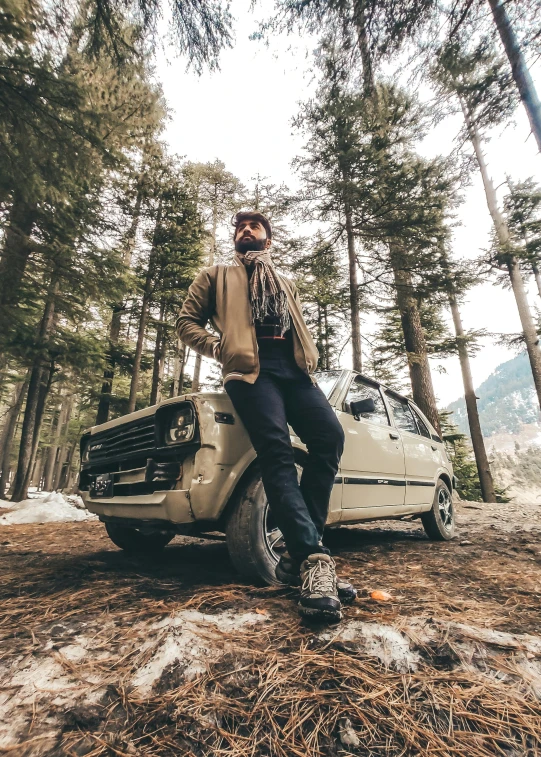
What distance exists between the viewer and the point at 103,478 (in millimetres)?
2592

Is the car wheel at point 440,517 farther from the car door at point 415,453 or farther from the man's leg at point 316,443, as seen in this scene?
the man's leg at point 316,443

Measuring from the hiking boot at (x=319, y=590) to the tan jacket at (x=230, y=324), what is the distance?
0.95 m

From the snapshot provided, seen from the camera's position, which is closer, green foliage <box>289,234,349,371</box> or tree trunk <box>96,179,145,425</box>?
green foliage <box>289,234,349,371</box>

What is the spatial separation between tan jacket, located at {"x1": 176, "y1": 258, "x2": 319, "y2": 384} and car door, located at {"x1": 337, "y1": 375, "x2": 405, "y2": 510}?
3.03ft

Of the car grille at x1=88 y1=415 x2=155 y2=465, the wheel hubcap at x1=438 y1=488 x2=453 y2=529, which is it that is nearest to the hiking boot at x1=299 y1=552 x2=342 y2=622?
the car grille at x1=88 y1=415 x2=155 y2=465

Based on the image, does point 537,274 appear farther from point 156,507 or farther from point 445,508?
point 156,507

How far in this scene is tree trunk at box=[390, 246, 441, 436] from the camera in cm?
948

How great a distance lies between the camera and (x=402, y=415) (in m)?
4.37

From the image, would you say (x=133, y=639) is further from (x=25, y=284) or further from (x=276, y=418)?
(x=25, y=284)

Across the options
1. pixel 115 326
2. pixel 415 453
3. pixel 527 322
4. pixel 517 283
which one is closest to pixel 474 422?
pixel 527 322

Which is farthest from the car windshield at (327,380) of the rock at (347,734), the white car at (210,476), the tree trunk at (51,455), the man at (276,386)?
the tree trunk at (51,455)

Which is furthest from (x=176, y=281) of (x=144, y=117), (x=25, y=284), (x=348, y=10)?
(x=348, y=10)

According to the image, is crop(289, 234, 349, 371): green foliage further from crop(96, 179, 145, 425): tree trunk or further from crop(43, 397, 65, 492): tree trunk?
crop(43, 397, 65, 492): tree trunk

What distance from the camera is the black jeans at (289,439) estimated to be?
1.81 metres
